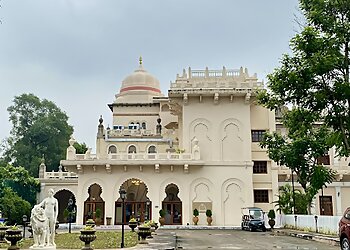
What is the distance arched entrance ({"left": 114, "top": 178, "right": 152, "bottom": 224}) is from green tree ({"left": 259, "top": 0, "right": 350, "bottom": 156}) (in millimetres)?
19134

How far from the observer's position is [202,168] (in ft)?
107

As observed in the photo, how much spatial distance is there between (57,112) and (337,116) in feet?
141

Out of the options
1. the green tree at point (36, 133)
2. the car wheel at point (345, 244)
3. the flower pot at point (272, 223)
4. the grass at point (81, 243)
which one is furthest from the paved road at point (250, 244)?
the green tree at point (36, 133)

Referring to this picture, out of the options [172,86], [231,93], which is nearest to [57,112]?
[172,86]

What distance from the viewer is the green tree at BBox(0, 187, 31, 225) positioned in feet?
105

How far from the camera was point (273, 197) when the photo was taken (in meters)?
33.2

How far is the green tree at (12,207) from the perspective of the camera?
3216cm

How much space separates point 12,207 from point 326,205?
2446 centimetres

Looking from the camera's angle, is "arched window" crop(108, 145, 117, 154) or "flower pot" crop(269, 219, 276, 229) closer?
"flower pot" crop(269, 219, 276, 229)

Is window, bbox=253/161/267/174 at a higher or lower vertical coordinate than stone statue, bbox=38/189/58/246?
higher

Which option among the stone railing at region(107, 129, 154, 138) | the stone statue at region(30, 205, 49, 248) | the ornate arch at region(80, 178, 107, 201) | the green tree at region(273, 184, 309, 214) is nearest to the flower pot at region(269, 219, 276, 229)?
the green tree at region(273, 184, 309, 214)

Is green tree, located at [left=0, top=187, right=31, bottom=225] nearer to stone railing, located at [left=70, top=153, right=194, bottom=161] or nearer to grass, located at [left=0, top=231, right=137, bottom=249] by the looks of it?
stone railing, located at [left=70, top=153, right=194, bottom=161]

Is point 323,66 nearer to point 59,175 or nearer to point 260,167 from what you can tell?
point 260,167

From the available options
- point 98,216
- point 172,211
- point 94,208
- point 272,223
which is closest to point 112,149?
point 94,208
